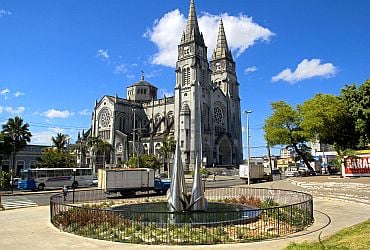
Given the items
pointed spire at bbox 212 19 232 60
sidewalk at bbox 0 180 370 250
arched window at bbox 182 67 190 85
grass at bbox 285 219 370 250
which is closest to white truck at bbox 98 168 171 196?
sidewalk at bbox 0 180 370 250

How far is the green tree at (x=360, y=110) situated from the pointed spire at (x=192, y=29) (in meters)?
52.2

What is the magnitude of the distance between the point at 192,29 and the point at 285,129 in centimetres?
4998

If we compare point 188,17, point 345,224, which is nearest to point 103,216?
point 345,224

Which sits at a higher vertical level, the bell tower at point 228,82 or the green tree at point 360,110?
the bell tower at point 228,82

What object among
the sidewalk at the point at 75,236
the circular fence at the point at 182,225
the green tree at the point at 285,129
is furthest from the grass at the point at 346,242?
the green tree at the point at 285,129

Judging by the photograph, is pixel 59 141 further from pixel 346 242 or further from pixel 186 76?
pixel 346 242

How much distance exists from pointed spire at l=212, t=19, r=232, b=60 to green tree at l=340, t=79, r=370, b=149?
60065 mm

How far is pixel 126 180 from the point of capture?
32438 millimetres

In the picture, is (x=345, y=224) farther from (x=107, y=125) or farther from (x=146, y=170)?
(x=107, y=125)

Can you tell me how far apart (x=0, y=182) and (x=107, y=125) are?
67836 mm

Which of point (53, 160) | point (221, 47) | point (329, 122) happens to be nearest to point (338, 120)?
point (329, 122)

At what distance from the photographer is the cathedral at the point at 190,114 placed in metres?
86.2

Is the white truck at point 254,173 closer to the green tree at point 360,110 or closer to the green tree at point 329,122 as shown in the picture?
the green tree at point 329,122

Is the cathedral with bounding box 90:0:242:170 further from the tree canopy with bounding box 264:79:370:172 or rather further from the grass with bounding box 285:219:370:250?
the grass with bounding box 285:219:370:250
